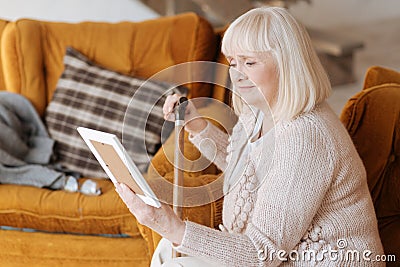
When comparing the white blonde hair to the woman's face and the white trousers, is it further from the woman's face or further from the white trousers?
the white trousers

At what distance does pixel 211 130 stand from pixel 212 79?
0.91 feet

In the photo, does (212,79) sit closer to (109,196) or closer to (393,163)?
(393,163)

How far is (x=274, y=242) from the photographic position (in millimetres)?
1440

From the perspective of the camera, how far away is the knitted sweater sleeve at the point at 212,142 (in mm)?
1711

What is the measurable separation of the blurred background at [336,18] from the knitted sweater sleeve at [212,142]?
5.68ft

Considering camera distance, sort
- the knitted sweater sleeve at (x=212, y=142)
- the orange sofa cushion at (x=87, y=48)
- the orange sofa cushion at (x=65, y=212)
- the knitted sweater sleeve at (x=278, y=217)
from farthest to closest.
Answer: the orange sofa cushion at (x=87, y=48) < the orange sofa cushion at (x=65, y=212) < the knitted sweater sleeve at (x=212, y=142) < the knitted sweater sleeve at (x=278, y=217)

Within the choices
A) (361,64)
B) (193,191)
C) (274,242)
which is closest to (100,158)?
(193,191)

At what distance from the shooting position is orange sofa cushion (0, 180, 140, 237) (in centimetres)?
233

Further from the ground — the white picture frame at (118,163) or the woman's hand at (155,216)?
the white picture frame at (118,163)

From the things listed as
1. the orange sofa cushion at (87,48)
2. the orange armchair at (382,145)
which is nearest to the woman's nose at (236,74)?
the orange armchair at (382,145)

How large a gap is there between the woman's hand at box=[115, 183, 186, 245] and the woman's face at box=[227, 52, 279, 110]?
1.04 feet

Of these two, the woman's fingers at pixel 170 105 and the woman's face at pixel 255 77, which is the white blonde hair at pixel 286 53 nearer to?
the woman's face at pixel 255 77

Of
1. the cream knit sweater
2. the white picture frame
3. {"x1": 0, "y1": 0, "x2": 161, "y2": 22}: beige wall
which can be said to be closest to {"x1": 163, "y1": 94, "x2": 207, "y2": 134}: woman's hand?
the cream knit sweater

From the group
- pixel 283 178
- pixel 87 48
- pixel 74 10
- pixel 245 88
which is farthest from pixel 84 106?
pixel 283 178
